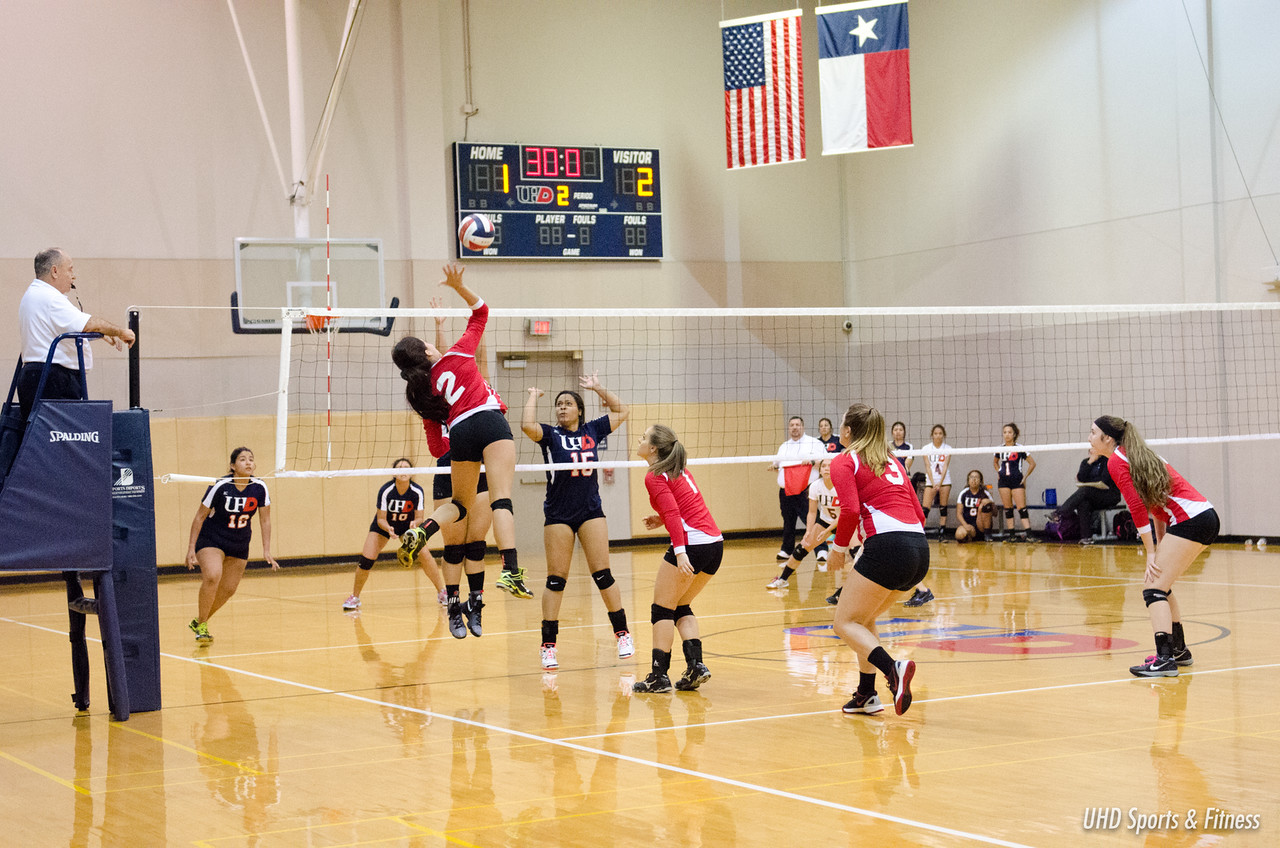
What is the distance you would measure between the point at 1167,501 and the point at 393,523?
24.3ft

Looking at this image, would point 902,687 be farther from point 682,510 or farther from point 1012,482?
point 1012,482

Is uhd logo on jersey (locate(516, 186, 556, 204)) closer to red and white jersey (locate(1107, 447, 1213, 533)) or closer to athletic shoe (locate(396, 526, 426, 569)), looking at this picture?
athletic shoe (locate(396, 526, 426, 569))

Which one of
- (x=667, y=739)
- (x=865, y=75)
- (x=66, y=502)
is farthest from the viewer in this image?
(x=865, y=75)

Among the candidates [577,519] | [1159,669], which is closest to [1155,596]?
[1159,669]

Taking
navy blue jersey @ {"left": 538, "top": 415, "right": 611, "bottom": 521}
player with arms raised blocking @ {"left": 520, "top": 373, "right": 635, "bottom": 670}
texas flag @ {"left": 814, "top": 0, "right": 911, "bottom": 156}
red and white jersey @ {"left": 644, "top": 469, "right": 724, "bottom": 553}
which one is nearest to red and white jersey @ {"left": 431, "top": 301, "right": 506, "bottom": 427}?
player with arms raised blocking @ {"left": 520, "top": 373, "right": 635, "bottom": 670}

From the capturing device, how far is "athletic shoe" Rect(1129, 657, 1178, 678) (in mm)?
7059

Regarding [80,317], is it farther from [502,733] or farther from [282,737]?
[502,733]

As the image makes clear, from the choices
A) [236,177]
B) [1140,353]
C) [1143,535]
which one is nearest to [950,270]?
[1140,353]

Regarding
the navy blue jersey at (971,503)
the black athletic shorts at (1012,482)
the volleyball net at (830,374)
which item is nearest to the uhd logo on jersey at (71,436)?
the volleyball net at (830,374)

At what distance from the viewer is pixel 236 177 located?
1669 cm

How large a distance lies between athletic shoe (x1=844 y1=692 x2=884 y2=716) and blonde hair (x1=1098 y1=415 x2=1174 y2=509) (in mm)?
2142

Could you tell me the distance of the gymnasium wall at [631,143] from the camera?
607 inches

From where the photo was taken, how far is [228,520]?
10.0m

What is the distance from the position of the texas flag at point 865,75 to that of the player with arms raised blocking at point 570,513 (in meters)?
9.17
